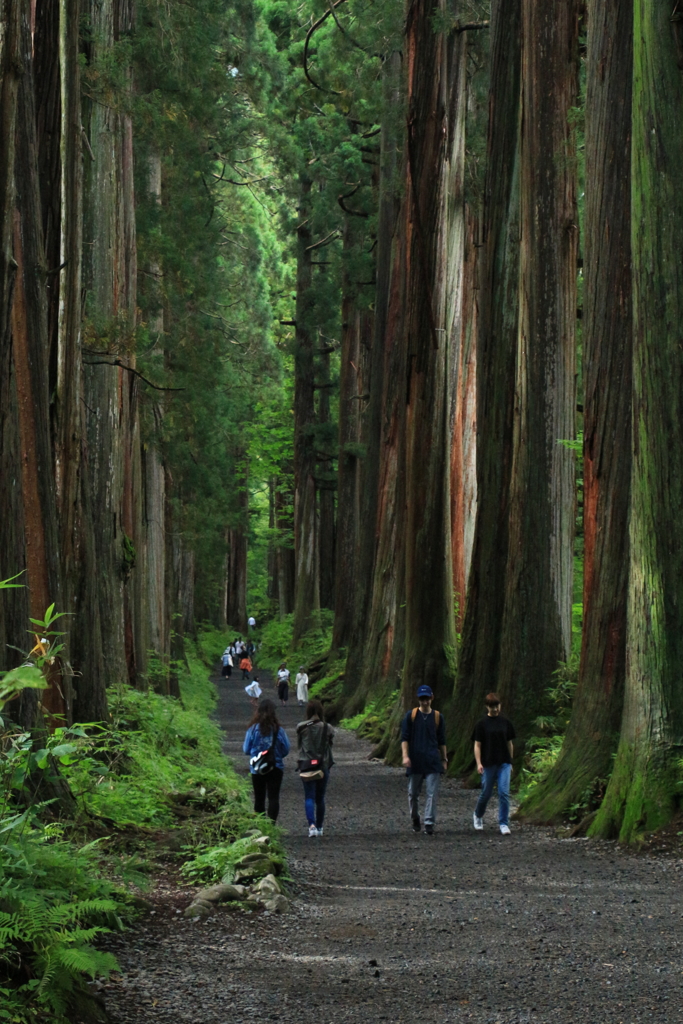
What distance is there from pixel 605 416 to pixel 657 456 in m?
1.86

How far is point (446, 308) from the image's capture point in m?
19.6

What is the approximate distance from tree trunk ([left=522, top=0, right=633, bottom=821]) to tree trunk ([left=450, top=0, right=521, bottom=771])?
13.8 feet

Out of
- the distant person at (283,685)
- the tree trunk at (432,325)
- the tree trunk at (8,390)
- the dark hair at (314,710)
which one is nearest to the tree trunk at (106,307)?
the dark hair at (314,710)

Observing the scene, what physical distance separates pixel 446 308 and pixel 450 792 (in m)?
7.73

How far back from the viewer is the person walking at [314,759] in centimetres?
1152

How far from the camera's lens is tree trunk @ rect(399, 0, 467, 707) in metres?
18.6

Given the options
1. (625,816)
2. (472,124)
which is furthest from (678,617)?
(472,124)

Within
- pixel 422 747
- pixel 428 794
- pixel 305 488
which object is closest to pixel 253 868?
pixel 428 794

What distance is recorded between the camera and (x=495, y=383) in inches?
642

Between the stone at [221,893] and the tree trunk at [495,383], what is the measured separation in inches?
338

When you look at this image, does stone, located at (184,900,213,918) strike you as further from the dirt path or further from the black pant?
the black pant

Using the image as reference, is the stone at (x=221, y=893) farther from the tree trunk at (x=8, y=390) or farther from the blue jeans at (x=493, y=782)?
the blue jeans at (x=493, y=782)

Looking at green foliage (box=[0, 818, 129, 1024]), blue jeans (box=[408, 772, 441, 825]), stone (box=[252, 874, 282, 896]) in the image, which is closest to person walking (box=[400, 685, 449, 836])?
blue jeans (box=[408, 772, 441, 825])

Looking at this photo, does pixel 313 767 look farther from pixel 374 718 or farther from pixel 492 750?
pixel 374 718
